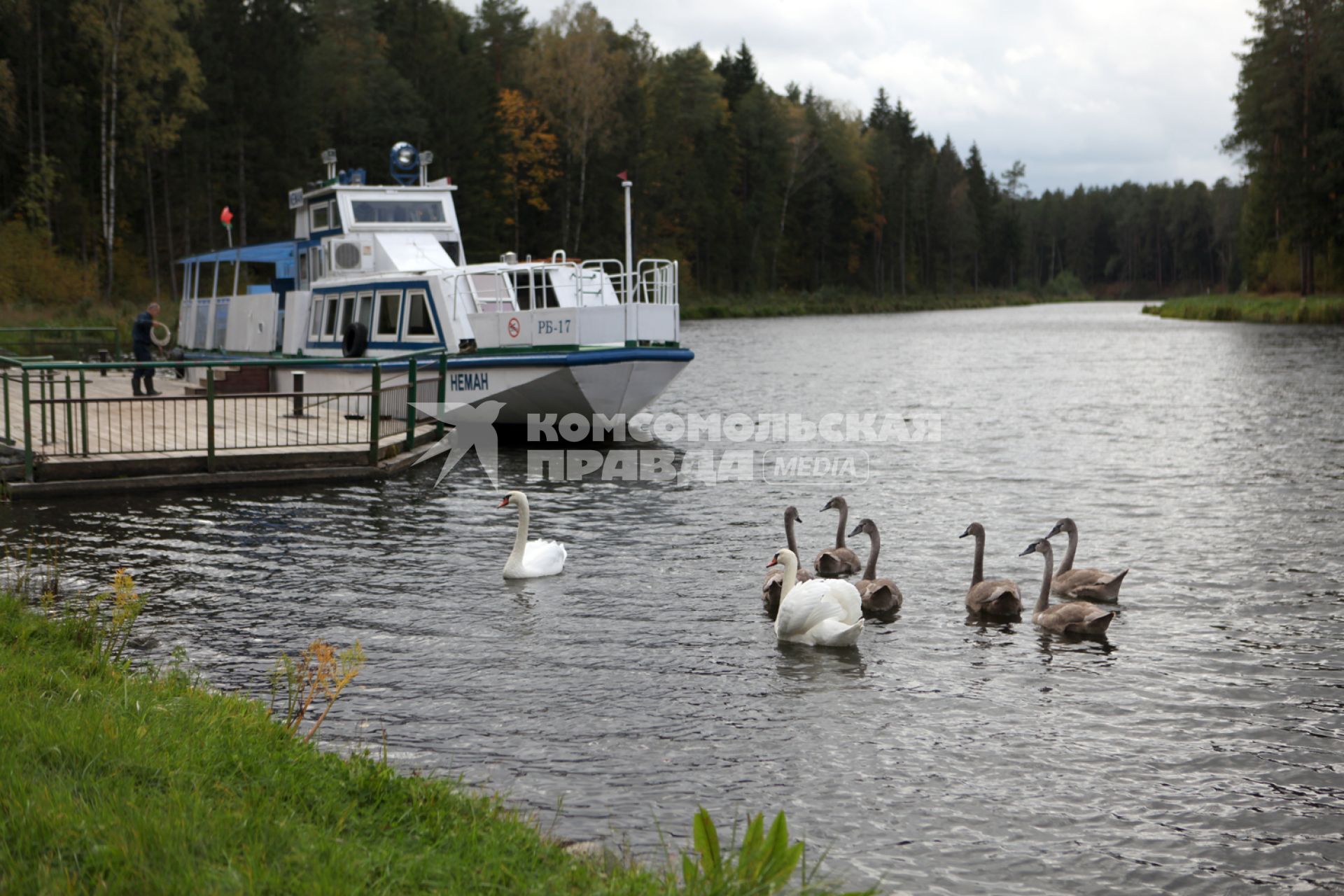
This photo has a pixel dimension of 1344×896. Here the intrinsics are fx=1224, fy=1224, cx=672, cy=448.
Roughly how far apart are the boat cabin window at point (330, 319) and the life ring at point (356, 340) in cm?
184

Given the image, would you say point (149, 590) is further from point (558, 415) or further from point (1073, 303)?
point (1073, 303)

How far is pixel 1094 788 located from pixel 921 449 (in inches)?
645

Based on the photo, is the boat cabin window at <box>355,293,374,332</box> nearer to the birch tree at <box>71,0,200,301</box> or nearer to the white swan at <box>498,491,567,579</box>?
the white swan at <box>498,491,567,579</box>

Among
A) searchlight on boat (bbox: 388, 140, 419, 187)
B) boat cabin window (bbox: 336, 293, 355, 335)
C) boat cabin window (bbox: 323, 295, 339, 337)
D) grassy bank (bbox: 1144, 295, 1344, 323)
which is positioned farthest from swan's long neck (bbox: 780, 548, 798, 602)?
grassy bank (bbox: 1144, 295, 1344, 323)

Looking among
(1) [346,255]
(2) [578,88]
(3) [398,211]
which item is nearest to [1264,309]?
(2) [578,88]

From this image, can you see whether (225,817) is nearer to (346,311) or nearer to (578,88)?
(346,311)

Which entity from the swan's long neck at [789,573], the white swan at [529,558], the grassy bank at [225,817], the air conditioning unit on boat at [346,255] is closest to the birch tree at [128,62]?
the air conditioning unit on boat at [346,255]

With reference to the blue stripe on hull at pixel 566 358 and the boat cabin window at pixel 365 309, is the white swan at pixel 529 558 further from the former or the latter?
the boat cabin window at pixel 365 309

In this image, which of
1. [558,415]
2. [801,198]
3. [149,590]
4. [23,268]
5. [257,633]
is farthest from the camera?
[801,198]

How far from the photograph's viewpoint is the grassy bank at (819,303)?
91438 millimetres

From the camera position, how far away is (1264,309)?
68.6 m

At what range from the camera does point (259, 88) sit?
61.4 m

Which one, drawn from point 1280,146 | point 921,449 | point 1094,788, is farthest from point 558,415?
point 1280,146

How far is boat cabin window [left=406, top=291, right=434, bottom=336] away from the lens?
23547mm
